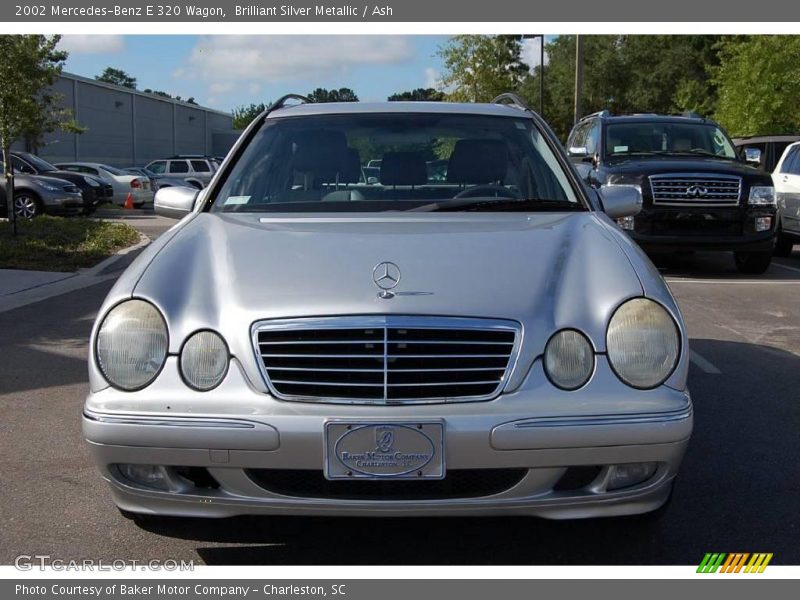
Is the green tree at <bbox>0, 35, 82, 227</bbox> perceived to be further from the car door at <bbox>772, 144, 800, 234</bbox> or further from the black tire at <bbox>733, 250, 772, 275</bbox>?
the car door at <bbox>772, 144, 800, 234</bbox>

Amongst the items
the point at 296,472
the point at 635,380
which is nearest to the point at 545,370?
the point at 635,380

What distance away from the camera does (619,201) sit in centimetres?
477

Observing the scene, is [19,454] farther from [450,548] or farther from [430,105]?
[430,105]

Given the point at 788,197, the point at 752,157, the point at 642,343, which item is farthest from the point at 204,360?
the point at 788,197

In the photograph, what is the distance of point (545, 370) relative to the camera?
2979 millimetres

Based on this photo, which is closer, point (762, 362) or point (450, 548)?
point (450, 548)

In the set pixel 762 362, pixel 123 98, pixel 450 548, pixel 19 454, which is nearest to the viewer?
pixel 450 548

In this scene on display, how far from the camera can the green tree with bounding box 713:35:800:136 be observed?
1042 inches

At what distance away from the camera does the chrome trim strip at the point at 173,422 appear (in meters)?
2.88

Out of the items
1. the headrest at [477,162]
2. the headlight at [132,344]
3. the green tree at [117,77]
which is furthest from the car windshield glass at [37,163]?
the green tree at [117,77]

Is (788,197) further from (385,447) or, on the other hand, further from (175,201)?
(385,447)

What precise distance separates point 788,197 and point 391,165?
10.6 metres

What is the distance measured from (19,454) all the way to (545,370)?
283 cm

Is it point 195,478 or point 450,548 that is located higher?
point 195,478
